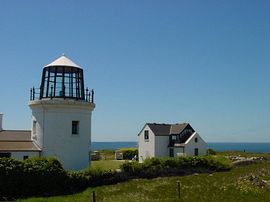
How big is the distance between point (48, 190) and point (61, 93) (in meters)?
9.43

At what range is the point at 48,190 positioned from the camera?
77.3 feet

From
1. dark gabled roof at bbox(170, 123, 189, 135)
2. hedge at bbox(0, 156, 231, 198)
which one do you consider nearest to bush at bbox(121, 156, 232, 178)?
hedge at bbox(0, 156, 231, 198)

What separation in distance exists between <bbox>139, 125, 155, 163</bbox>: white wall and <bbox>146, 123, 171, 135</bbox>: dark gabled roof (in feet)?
1.69

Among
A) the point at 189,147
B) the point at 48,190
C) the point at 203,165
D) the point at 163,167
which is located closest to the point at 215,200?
the point at 48,190

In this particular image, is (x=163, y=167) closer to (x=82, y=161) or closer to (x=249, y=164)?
(x=82, y=161)

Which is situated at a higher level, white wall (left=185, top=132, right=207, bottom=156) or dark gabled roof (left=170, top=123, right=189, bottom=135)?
dark gabled roof (left=170, top=123, right=189, bottom=135)

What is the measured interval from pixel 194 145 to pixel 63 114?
80.0 feet

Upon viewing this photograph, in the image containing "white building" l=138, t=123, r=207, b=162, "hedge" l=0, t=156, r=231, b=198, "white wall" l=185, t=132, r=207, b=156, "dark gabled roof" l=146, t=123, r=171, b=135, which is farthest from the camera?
"dark gabled roof" l=146, t=123, r=171, b=135

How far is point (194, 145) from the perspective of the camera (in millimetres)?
50250

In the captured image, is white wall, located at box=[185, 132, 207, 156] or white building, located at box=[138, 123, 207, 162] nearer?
white wall, located at box=[185, 132, 207, 156]

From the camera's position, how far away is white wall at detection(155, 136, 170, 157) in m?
51.1

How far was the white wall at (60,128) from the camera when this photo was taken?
30.4 m

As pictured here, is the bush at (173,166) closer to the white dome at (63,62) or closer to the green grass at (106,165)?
the green grass at (106,165)

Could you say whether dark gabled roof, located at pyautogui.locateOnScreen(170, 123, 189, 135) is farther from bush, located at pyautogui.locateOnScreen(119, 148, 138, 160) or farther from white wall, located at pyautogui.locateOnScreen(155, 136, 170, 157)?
bush, located at pyautogui.locateOnScreen(119, 148, 138, 160)
